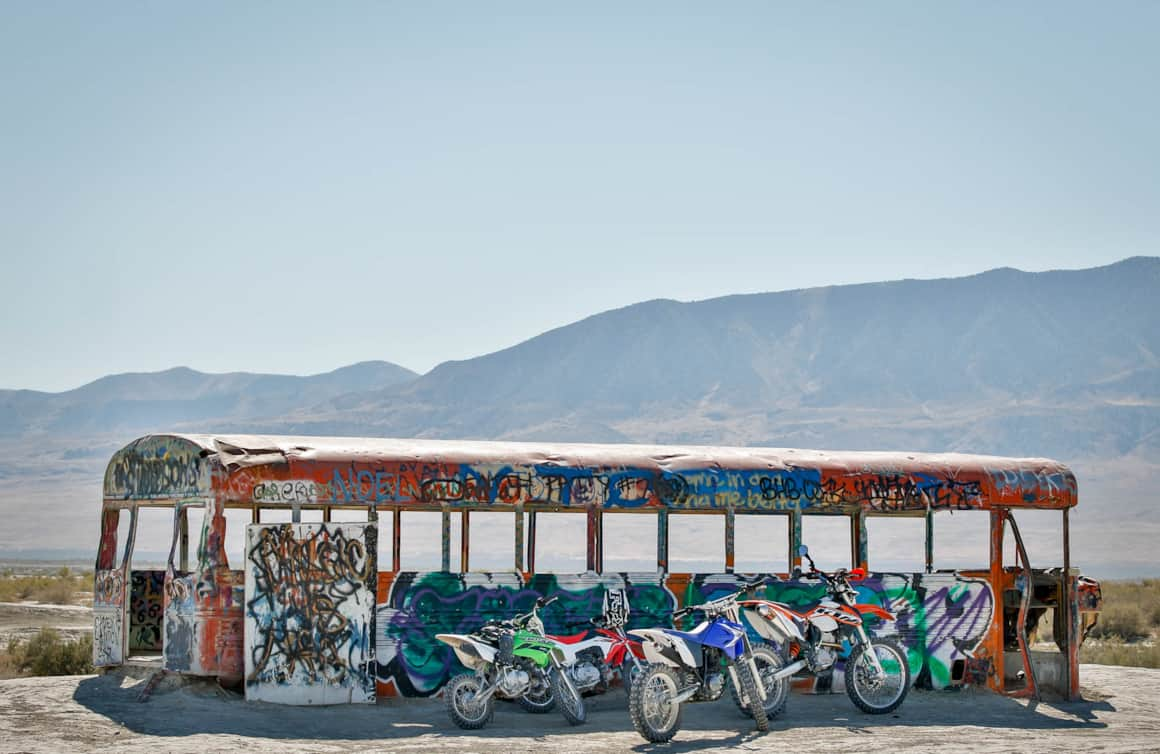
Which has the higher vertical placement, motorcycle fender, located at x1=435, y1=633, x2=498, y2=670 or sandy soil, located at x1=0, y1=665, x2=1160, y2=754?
motorcycle fender, located at x1=435, y1=633, x2=498, y2=670

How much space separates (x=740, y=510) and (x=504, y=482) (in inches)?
110

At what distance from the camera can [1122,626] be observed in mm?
32062

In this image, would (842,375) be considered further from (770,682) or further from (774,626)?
(770,682)

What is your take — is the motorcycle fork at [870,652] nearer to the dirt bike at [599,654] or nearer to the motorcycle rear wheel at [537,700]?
the dirt bike at [599,654]

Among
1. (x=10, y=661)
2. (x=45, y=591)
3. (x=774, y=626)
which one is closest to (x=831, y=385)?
(x=45, y=591)

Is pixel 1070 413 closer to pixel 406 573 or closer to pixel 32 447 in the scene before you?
pixel 32 447

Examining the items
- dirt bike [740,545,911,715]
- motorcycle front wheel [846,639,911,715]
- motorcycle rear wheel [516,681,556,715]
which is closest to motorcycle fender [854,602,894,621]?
dirt bike [740,545,911,715]

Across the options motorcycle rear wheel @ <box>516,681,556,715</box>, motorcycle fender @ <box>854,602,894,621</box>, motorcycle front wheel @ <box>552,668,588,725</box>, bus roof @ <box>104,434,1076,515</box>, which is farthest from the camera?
motorcycle fender @ <box>854,602,894,621</box>

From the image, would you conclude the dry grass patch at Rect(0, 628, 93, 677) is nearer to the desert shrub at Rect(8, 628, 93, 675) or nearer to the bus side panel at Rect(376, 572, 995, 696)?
the desert shrub at Rect(8, 628, 93, 675)

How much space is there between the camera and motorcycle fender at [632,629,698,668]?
13.5 m

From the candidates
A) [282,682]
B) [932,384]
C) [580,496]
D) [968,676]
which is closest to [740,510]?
[580,496]

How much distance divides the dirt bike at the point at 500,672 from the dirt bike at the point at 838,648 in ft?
6.63

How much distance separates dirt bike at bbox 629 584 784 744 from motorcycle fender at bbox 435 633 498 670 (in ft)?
4.37

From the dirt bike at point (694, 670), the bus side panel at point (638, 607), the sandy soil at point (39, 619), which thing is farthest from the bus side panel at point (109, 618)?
the sandy soil at point (39, 619)
